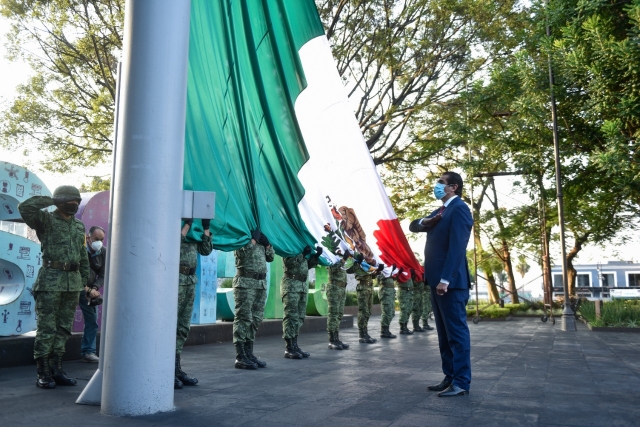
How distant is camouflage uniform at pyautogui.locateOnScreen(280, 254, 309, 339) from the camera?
864cm

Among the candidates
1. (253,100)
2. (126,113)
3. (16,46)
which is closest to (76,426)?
(126,113)

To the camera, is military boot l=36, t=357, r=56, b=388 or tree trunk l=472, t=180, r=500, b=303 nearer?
military boot l=36, t=357, r=56, b=388

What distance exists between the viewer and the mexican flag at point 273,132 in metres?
6.10

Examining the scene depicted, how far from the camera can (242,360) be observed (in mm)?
7242

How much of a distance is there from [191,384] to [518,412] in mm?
3043

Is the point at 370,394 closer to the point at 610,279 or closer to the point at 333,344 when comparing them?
the point at 333,344

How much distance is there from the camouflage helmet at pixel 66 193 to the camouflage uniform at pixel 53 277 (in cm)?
12

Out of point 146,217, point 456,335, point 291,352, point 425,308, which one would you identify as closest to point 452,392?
point 456,335

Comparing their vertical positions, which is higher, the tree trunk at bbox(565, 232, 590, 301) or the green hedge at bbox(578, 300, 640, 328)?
the tree trunk at bbox(565, 232, 590, 301)

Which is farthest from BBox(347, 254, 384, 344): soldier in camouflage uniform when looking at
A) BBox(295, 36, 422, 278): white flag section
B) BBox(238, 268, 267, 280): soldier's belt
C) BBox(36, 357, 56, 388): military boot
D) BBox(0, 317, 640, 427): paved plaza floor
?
BBox(36, 357, 56, 388): military boot

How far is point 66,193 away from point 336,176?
4.30 metres

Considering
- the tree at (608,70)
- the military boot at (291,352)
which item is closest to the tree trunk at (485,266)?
the tree at (608,70)

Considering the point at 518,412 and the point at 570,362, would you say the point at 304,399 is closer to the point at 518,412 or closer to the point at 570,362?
the point at 518,412

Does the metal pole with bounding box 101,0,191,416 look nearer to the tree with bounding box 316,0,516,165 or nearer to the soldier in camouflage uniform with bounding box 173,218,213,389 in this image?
the soldier in camouflage uniform with bounding box 173,218,213,389
